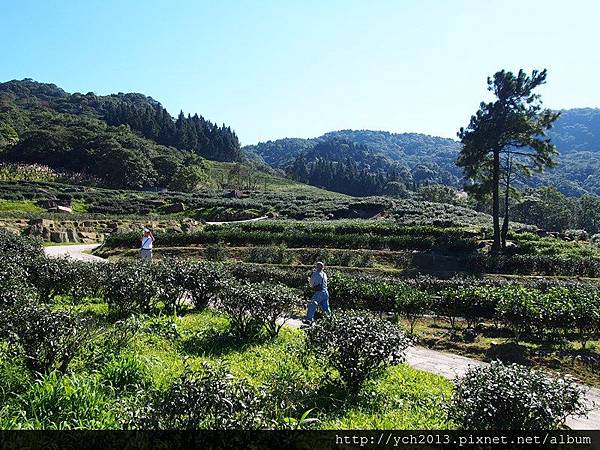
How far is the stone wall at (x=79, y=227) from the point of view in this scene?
30.9 m

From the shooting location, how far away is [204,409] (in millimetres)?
4035

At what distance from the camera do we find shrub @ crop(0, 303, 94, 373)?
5.98 m

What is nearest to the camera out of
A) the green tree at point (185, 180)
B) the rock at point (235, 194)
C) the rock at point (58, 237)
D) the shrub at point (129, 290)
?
the shrub at point (129, 290)

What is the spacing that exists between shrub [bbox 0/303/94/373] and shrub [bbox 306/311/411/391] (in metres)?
3.37

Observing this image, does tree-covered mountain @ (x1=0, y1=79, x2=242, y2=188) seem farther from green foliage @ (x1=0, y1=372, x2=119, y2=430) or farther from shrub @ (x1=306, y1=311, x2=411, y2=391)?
Answer: green foliage @ (x1=0, y1=372, x2=119, y2=430)

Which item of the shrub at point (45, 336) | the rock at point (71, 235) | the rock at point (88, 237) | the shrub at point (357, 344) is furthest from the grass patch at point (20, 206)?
the shrub at point (357, 344)

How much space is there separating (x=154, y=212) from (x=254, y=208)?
11.7 m

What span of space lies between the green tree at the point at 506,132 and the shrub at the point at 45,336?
85.0 feet

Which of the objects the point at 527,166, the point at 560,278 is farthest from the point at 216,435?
the point at 527,166

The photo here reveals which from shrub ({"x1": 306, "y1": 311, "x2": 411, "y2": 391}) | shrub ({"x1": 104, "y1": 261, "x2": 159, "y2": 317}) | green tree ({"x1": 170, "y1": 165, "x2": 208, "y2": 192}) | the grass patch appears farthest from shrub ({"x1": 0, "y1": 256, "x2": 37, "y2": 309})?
green tree ({"x1": 170, "y1": 165, "x2": 208, "y2": 192})

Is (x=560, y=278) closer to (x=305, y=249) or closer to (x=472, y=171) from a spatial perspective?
(x=472, y=171)

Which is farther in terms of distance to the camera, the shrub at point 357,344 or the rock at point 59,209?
the rock at point 59,209

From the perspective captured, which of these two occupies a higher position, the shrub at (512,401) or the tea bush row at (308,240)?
the shrub at (512,401)

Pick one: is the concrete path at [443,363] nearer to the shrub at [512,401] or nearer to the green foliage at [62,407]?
the shrub at [512,401]
